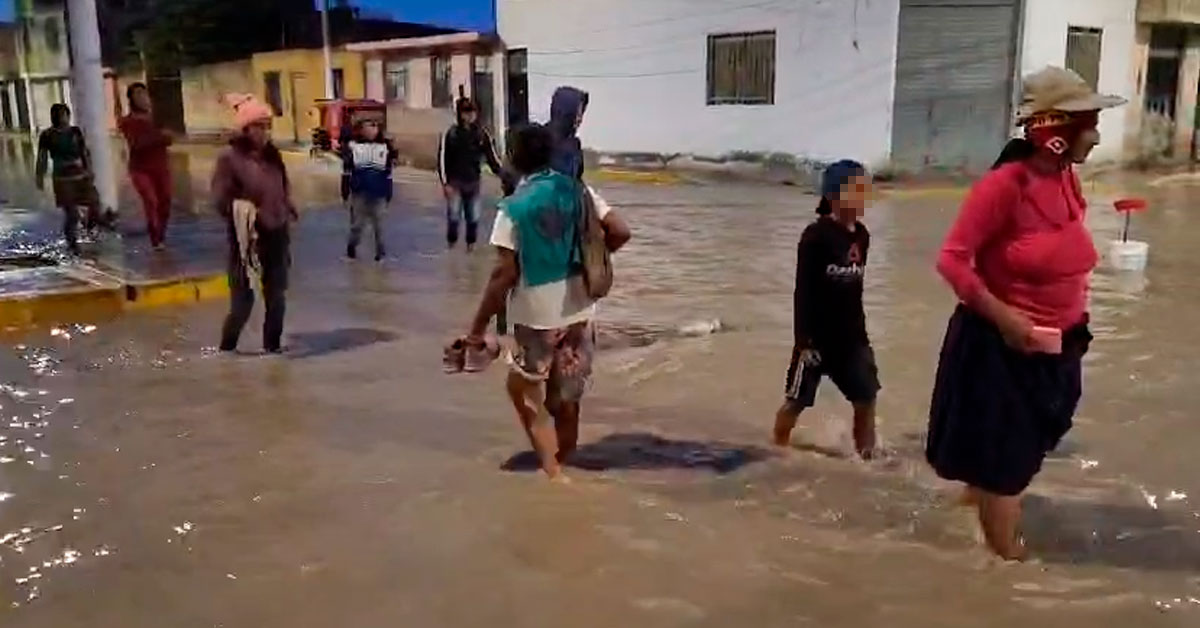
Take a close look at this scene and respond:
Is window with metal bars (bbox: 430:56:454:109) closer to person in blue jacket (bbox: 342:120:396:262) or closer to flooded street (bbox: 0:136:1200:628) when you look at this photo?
person in blue jacket (bbox: 342:120:396:262)

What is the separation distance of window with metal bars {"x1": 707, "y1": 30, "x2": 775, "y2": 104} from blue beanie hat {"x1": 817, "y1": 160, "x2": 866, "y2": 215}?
1635 cm

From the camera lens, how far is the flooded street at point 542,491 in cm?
383

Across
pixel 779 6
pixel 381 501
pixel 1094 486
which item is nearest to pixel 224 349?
pixel 381 501

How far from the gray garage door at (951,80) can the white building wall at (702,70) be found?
361 millimetres

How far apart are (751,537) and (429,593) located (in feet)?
4.29

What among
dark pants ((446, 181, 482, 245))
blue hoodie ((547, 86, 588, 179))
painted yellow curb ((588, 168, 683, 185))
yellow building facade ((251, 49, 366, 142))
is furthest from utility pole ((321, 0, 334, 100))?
blue hoodie ((547, 86, 588, 179))

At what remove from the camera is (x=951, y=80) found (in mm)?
19125

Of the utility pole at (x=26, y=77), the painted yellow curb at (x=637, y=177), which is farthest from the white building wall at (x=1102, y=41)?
the utility pole at (x=26, y=77)

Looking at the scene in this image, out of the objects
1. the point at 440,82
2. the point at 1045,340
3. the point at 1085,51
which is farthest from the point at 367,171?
the point at 440,82

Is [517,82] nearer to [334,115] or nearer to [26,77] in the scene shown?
[334,115]

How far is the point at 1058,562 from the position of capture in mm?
4102

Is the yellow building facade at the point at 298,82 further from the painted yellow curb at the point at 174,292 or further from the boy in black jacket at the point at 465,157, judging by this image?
the painted yellow curb at the point at 174,292

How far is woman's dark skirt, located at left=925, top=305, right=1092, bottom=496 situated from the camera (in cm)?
364

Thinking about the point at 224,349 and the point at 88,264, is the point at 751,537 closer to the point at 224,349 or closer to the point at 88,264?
the point at 224,349
